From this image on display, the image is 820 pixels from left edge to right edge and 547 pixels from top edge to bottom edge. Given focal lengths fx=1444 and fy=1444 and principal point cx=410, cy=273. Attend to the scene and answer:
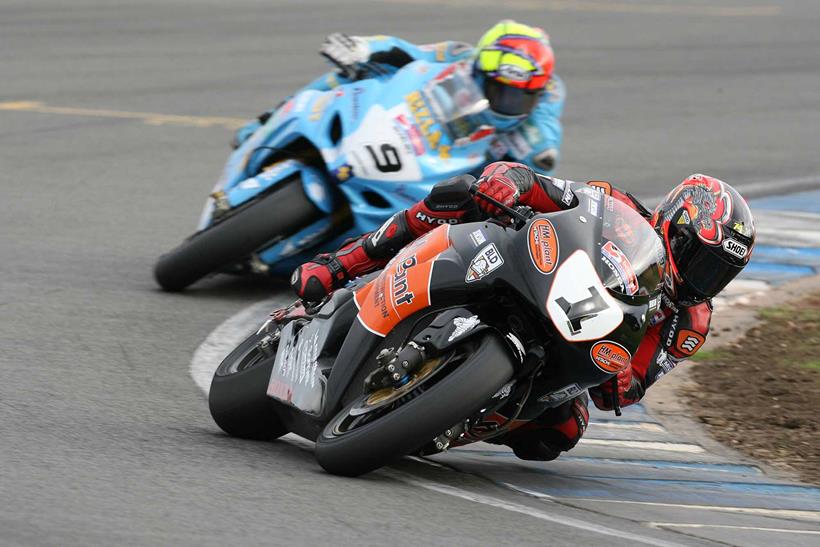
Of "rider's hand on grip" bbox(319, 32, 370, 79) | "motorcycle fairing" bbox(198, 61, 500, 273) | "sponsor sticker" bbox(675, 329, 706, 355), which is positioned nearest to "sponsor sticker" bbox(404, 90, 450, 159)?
"motorcycle fairing" bbox(198, 61, 500, 273)

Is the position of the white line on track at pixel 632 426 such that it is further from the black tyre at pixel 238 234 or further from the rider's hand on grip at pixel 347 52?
the rider's hand on grip at pixel 347 52

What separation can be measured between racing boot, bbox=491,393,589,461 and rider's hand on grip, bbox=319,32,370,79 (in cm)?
361

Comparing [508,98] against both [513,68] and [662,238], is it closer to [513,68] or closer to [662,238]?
[513,68]

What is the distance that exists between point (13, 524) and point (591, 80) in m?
13.1

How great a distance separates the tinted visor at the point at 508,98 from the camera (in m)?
7.77

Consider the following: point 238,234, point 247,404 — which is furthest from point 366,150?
point 247,404

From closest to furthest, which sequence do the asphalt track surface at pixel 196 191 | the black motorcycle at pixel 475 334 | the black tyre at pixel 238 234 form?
the asphalt track surface at pixel 196 191 < the black motorcycle at pixel 475 334 < the black tyre at pixel 238 234

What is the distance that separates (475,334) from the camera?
179 inches

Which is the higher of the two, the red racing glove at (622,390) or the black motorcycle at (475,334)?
the black motorcycle at (475,334)

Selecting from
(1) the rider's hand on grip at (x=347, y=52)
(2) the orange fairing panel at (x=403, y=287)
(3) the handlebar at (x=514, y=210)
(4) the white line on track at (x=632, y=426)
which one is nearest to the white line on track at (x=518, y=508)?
(2) the orange fairing panel at (x=403, y=287)

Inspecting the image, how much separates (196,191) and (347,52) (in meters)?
2.54

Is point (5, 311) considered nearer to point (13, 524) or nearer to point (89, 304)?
point (89, 304)

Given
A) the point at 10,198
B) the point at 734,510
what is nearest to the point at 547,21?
the point at 10,198

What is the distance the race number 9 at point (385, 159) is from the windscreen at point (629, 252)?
2.81 metres
